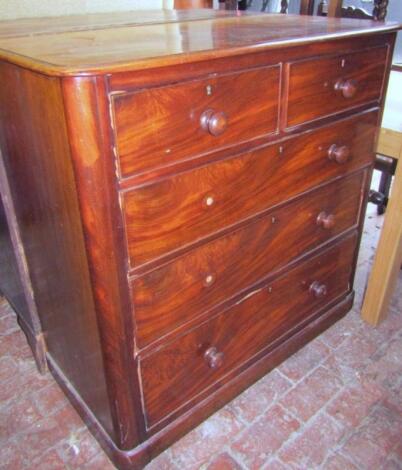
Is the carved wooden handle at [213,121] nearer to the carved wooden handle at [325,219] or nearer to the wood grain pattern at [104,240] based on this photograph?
the wood grain pattern at [104,240]

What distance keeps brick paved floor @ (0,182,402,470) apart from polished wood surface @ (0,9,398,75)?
3.56ft

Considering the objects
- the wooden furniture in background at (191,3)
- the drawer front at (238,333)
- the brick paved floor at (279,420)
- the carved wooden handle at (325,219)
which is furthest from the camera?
the wooden furniture in background at (191,3)

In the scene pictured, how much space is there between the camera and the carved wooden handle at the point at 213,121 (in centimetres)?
94

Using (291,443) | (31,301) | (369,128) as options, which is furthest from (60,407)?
(369,128)

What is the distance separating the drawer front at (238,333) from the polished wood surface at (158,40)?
2.26ft

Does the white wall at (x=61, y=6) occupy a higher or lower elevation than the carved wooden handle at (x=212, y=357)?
higher

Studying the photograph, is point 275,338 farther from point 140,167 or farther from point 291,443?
point 140,167

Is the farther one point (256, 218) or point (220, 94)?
point (256, 218)

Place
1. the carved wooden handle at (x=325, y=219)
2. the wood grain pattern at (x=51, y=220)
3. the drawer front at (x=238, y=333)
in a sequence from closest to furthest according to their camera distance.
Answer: the wood grain pattern at (x=51, y=220), the drawer front at (x=238, y=333), the carved wooden handle at (x=325, y=219)

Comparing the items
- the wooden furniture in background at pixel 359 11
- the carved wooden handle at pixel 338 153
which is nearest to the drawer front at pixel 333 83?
the carved wooden handle at pixel 338 153

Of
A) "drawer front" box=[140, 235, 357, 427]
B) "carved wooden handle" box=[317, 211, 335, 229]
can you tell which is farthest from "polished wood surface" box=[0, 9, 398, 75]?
"drawer front" box=[140, 235, 357, 427]

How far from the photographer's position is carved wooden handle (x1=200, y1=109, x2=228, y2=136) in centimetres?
94

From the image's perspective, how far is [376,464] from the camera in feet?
4.31

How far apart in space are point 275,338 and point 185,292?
55 cm
